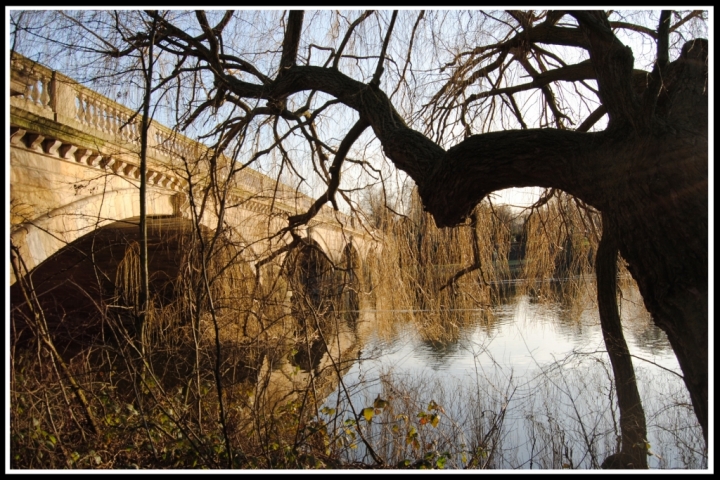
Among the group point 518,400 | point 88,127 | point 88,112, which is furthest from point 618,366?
point 88,112

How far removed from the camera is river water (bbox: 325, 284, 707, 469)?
3141mm

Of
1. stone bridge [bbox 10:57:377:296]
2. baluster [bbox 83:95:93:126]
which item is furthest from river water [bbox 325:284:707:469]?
baluster [bbox 83:95:93:126]

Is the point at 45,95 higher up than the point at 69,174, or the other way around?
the point at 45,95

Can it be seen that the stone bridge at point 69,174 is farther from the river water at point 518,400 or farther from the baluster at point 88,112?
the river water at point 518,400

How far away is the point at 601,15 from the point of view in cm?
206

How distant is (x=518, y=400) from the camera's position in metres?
4.64

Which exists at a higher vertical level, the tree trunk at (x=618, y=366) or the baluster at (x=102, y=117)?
the baluster at (x=102, y=117)

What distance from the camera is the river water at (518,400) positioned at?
3.14 m

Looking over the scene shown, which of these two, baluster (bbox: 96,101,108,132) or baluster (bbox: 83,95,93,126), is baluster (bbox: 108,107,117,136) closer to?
baluster (bbox: 96,101,108,132)

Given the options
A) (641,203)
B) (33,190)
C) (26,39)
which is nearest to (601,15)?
(641,203)

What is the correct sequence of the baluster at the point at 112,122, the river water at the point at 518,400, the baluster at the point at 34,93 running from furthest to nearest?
the baluster at the point at 112,122 < the baluster at the point at 34,93 < the river water at the point at 518,400

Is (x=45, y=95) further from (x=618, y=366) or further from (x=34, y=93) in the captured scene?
(x=618, y=366)

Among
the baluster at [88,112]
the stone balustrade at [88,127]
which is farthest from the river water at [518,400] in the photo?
the baluster at [88,112]

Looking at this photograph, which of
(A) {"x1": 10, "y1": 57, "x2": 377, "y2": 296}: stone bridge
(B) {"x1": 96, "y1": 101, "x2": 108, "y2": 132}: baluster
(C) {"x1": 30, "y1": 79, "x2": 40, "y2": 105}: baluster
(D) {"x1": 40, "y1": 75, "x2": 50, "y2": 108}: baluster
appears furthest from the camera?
(B) {"x1": 96, "y1": 101, "x2": 108, "y2": 132}: baluster
